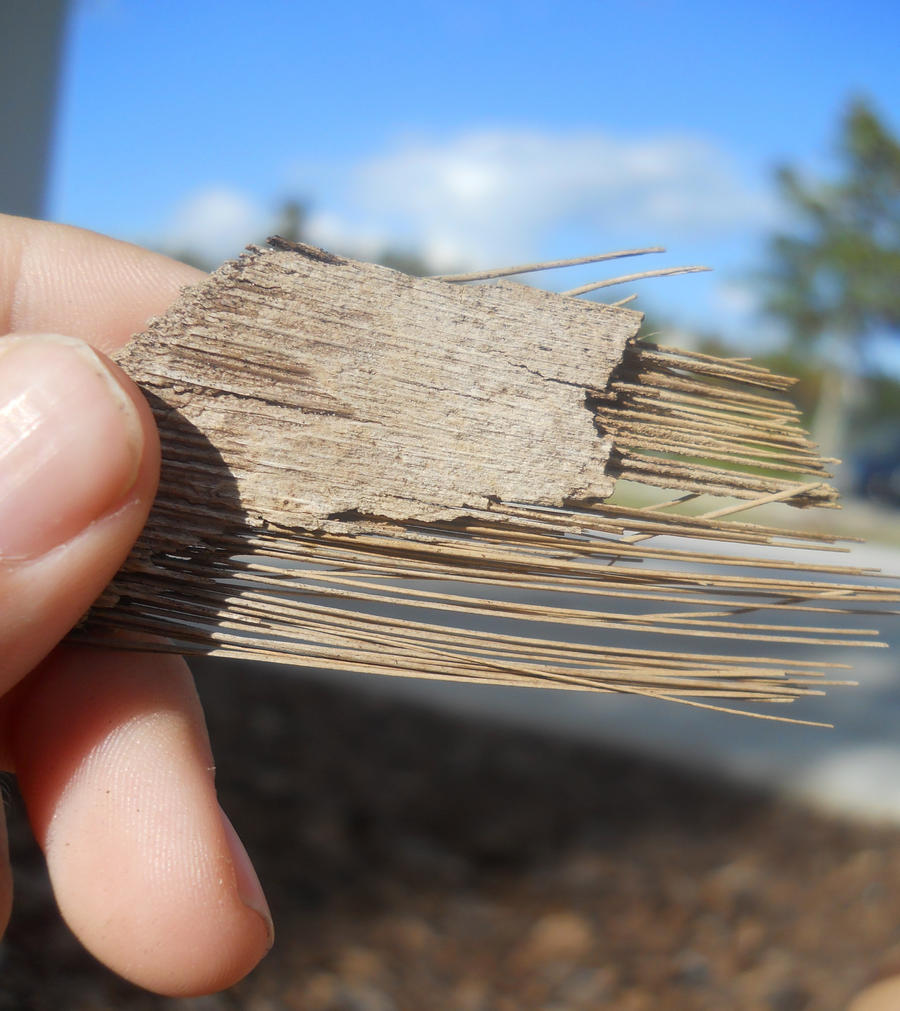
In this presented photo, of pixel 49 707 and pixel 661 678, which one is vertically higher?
pixel 661 678

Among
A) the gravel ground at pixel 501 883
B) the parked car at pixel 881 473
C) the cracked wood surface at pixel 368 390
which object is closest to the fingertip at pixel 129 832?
the cracked wood surface at pixel 368 390

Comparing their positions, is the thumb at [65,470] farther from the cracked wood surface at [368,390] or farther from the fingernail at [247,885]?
the fingernail at [247,885]

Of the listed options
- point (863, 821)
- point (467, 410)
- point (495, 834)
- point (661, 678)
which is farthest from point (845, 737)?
point (467, 410)

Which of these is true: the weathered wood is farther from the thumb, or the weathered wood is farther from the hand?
the hand

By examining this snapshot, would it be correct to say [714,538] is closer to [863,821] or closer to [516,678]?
[516,678]

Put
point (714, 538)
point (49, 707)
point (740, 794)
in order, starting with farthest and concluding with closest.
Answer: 1. point (740, 794)
2. point (49, 707)
3. point (714, 538)

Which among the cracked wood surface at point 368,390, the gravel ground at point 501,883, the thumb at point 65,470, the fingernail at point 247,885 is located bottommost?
the gravel ground at point 501,883
